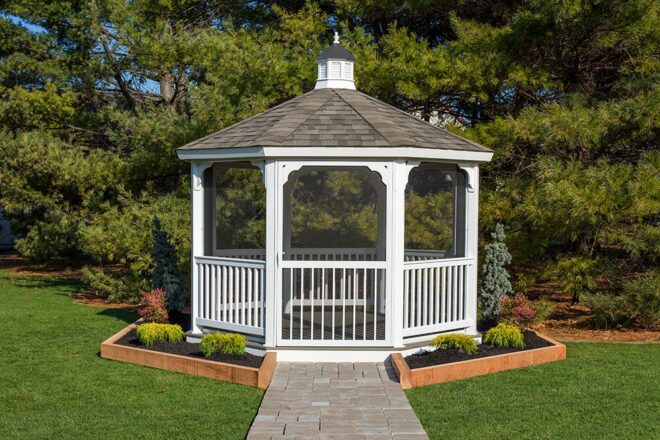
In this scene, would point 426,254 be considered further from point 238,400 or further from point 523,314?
point 238,400

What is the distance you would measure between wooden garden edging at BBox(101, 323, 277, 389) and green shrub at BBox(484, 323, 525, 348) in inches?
107

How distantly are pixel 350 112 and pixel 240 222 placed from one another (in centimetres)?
619

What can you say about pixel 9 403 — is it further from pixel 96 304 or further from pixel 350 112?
→ pixel 96 304

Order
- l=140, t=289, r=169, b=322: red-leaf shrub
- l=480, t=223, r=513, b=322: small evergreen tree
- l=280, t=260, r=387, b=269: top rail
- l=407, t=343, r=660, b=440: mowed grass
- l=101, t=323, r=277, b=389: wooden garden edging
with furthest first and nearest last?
l=480, t=223, r=513, b=322: small evergreen tree
l=140, t=289, r=169, b=322: red-leaf shrub
l=280, t=260, r=387, b=269: top rail
l=101, t=323, r=277, b=389: wooden garden edging
l=407, t=343, r=660, b=440: mowed grass

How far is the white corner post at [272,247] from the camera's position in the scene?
31.0ft

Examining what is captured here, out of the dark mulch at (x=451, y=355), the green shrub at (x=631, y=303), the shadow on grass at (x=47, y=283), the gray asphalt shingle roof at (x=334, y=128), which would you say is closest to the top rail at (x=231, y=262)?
the gray asphalt shingle roof at (x=334, y=128)

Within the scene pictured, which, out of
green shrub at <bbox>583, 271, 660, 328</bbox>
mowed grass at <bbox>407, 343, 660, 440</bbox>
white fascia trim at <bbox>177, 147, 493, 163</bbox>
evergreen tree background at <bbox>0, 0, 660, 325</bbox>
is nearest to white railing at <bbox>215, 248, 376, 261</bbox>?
evergreen tree background at <bbox>0, 0, 660, 325</bbox>

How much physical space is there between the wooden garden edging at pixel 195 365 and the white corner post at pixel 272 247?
35 centimetres

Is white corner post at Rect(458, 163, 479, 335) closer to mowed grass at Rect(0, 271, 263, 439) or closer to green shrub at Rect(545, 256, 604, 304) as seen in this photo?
green shrub at Rect(545, 256, 604, 304)

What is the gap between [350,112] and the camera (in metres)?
10.3

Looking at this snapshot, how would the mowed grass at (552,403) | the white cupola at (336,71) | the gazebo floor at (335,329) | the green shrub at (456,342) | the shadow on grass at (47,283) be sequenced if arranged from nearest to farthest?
1. the mowed grass at (552,403)
2. the green shrub at (456,342)
3. the gazebo floor at (335,329)
4. the white cupola at (336,71)
5. the shadow on grass at (47,283)

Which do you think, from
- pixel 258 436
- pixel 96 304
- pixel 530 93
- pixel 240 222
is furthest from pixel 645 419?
pixel 96 304

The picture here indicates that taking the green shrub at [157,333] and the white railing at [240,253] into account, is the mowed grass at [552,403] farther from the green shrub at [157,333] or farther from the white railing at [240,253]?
the white railing at [240,253]

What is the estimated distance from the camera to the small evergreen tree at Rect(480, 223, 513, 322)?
11.1 meters
